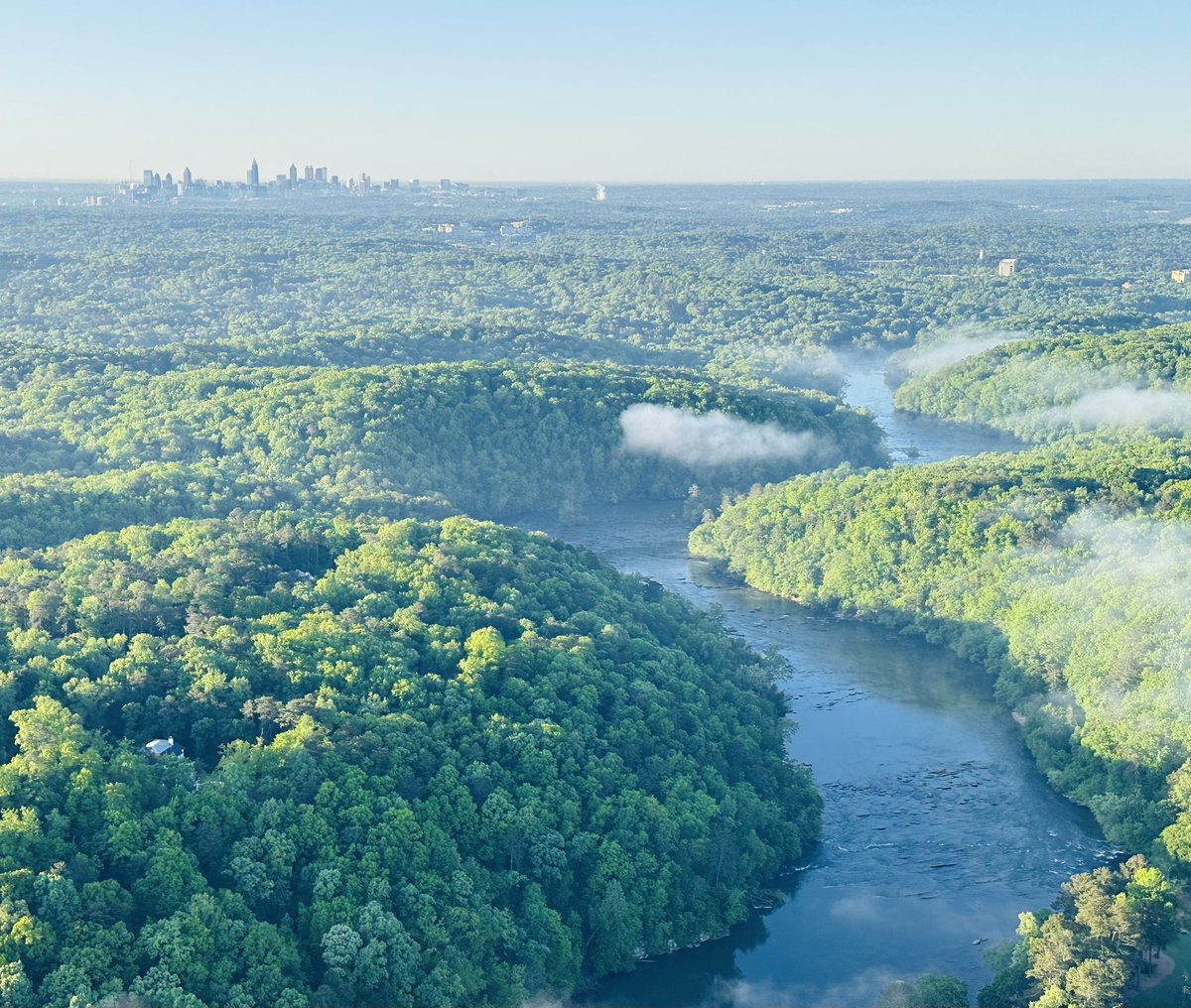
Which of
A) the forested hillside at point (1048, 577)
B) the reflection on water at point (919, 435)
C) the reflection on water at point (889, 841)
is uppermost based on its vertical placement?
Answer: the forested hillside at point (1048, 577)

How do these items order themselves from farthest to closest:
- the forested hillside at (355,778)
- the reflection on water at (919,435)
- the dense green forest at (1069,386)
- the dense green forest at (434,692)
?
the reflection on water at (919,435) → the dense green forest at (1069,386) → the dense green forest at (434,692) → the forested hillside at (355,778)

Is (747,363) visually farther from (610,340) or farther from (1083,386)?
(1083,386)

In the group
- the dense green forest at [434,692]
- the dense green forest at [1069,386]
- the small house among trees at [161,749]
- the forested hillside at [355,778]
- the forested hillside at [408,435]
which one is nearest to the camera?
the forested hillside at [355,778]

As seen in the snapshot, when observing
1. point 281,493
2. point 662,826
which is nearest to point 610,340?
point 281,493

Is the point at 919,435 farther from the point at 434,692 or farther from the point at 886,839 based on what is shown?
the point at 434,692

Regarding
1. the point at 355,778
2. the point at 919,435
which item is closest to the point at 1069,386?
the point at 919,435

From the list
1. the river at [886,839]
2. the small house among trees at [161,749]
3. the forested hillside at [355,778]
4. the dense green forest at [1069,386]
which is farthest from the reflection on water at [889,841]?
the dense green forest at [1069,386]

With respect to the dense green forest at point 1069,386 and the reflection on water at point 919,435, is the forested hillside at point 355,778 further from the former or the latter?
the dense green forest at point 1069,386
